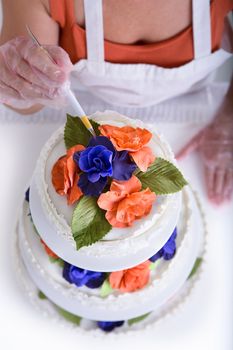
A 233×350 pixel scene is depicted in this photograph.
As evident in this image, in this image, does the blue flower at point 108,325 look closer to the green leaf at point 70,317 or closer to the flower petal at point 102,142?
the green leaf at point 70,317

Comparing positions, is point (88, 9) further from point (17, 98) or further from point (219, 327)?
point (219, 327)

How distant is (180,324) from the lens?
0.79 m

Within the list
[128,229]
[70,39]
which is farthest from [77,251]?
[70,39]

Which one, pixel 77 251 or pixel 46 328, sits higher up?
pixel 77 251

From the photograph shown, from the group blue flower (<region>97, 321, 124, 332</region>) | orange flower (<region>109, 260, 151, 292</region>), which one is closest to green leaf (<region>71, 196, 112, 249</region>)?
orange flower (<region>109, 260, 151, 292</region>)

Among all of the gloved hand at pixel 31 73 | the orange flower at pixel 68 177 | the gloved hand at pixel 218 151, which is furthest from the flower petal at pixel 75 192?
the gloved hand at pixel 218 151

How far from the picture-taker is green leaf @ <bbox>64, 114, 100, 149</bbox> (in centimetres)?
61

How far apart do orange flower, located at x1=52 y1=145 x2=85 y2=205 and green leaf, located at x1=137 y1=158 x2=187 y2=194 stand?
0.22ft

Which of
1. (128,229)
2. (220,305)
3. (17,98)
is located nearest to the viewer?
(128,229)

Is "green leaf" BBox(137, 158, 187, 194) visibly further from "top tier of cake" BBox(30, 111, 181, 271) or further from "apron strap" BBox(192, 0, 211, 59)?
"apron strap" BBox(192, 0, 211, 59)

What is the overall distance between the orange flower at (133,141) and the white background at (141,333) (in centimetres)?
30

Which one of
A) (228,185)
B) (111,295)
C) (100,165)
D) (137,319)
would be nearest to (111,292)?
(111,295)

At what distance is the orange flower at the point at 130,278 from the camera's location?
657 millimetres

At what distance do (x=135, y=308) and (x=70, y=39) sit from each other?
38 cm
